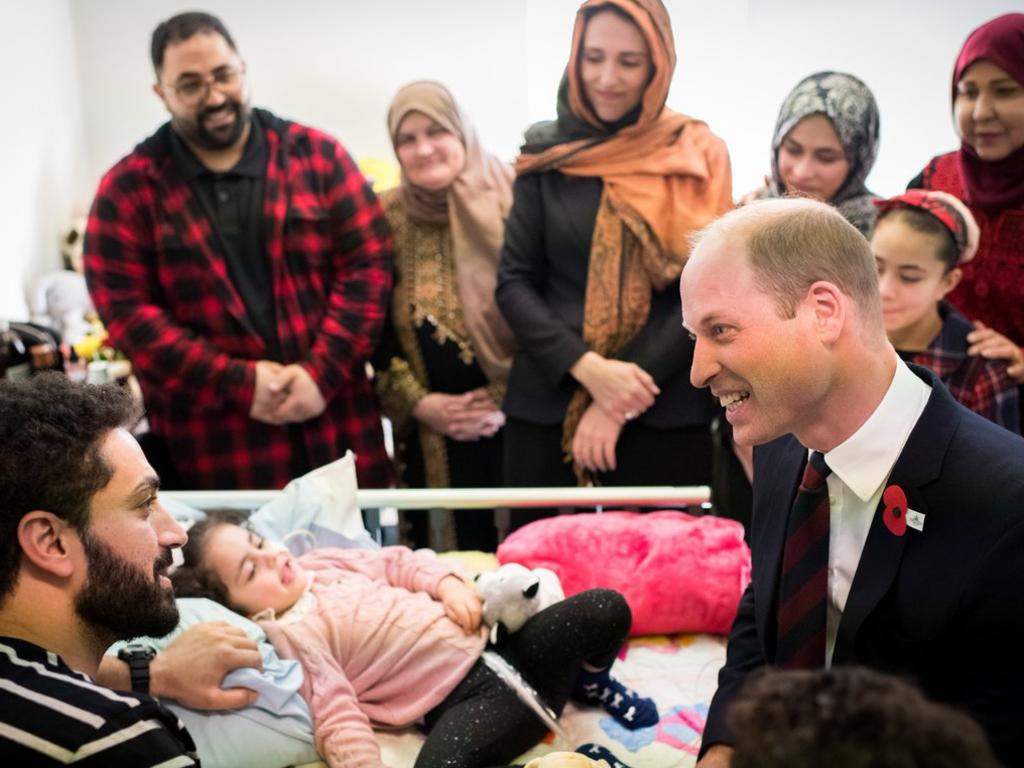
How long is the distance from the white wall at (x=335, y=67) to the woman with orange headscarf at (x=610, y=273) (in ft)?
4.39

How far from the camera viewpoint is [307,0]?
461cm

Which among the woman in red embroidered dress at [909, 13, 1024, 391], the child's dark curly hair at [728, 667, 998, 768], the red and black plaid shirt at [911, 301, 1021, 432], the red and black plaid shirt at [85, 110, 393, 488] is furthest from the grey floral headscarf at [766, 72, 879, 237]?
the child's dark curly hair at [728, 667, 998, 768]

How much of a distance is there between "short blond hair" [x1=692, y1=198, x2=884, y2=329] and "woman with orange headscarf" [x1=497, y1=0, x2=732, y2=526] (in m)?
0.99

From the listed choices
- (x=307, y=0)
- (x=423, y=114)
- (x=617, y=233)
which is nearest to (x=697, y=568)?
(x=617, y=233)

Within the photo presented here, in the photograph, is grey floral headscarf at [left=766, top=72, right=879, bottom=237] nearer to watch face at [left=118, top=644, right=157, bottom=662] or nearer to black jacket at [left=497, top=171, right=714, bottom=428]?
black jacket at [left=497, top=171, right=714, bottom=428]

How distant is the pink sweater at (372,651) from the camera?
5.89ft

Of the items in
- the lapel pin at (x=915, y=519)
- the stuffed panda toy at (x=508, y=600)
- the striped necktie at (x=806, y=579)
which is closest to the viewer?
the lapel pin at (x=915, y=519)

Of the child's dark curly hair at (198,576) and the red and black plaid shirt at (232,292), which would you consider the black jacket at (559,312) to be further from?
the child's dark curly hair at (198,576)

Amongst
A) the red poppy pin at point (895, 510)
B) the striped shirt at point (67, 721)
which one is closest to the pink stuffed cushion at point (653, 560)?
the red poppy pin at point (895, 510)

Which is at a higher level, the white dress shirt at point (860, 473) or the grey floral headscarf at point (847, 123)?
the grey floral headscarf at point (847, 123)

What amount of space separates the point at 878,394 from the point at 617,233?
43.4 inches

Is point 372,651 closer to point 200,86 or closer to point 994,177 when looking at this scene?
point 200,86

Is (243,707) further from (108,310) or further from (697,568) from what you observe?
(108,310)

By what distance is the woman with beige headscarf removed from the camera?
252cm
